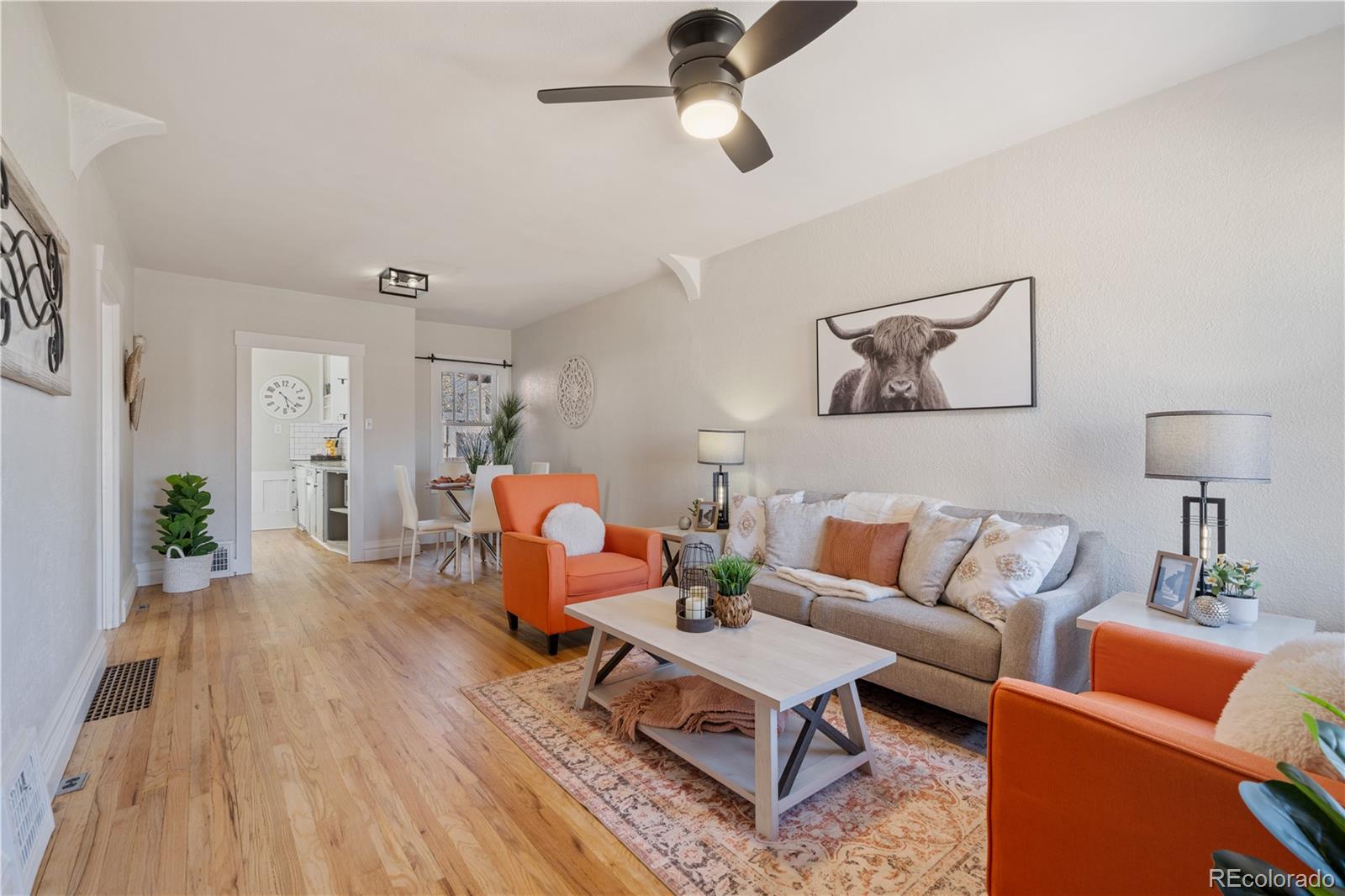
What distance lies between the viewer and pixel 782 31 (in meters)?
1.71

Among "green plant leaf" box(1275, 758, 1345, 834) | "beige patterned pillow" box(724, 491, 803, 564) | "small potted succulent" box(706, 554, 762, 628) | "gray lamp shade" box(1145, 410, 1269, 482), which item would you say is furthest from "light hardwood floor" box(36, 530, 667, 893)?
"gray lamp shade" box(1145, 410, 1269, 482)

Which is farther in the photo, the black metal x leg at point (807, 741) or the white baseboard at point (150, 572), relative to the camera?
the white baseboard at point (150, 572)

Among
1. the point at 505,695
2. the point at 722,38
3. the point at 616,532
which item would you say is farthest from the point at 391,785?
the point at 722,38

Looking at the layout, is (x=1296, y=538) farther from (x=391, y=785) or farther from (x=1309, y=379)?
(x=391, y=785)

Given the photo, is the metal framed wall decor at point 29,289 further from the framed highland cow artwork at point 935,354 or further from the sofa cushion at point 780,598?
the framed highland cow artwork at point 935,354

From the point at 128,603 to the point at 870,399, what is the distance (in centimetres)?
506

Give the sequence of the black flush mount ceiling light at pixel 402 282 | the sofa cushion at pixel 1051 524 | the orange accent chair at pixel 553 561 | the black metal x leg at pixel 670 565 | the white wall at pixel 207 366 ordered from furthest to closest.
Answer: the white wall at pixel 207 366 < the black flush mount ceiling light at pixel 402 282 < the black metal x leg at pixel 670 565 < the orange accent chair at pixel 553 561 < the sofa cushion at pixel 1051 524

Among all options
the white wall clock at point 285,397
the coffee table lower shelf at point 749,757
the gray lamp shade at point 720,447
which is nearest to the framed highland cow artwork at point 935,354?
the gray lamp shade at point 720,447

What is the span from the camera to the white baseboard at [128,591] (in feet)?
12.6

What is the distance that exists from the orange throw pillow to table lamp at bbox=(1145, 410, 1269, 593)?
106cm

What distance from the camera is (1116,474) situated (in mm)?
2547

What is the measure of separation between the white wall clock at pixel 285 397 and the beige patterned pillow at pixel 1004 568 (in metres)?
8.53

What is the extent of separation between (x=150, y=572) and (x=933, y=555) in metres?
5.73

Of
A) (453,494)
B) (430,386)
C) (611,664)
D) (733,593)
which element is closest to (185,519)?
(453,494)
